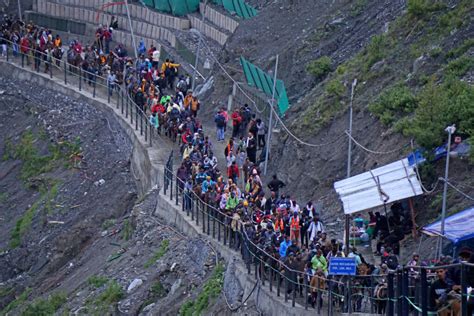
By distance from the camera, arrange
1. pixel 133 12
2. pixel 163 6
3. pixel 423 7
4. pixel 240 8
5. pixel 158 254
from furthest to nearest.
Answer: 1. pixel 133 12
2. pixel 163 6
3. pixel 240 8
4. pixel 423 7
5. pixel 158 254

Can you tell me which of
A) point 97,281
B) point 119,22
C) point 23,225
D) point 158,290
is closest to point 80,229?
point 23,225

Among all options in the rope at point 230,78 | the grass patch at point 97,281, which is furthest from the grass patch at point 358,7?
the grass patch at point 97,281

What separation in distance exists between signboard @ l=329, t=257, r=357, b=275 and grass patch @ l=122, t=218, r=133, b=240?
14.6 meters

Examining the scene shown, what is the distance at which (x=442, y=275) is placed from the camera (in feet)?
81.5

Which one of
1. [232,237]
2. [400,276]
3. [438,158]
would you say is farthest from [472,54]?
[400,276]

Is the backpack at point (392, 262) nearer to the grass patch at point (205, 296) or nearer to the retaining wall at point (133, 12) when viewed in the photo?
the grass patch at point (205, 296)

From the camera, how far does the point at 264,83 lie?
47.6 metres

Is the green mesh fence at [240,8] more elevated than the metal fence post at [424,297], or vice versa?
the green mesh fence at [240,8]

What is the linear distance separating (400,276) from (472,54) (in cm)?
1372

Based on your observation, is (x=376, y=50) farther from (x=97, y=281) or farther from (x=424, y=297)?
(x=424, y=297)

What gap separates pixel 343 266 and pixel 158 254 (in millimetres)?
11043

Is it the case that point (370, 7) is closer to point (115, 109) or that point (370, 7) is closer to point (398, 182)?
point (115, 109)

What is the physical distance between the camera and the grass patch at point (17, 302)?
45.3 m

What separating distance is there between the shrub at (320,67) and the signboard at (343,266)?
56.8 ft
